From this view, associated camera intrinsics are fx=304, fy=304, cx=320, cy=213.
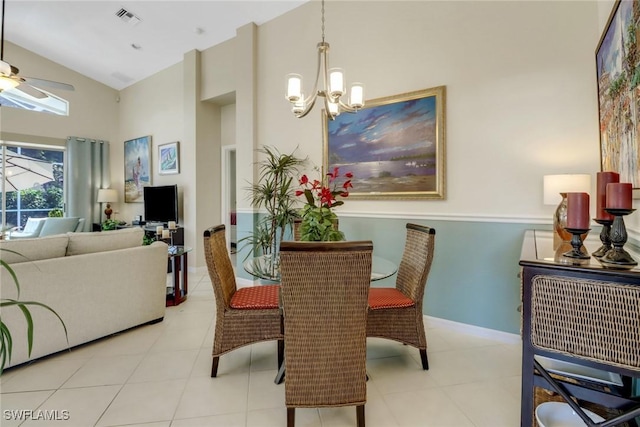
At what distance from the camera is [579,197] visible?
1158 millimetres

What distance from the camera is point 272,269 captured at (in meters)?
2.04

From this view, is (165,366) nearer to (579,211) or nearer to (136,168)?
(579,211)

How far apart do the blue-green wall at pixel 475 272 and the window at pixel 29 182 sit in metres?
6.86

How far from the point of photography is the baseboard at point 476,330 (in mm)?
2521

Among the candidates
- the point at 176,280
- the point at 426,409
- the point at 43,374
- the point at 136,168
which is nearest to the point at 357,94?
the point at 426,409

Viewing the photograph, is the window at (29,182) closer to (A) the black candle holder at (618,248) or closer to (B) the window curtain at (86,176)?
(B) the window curtain at (86,176)

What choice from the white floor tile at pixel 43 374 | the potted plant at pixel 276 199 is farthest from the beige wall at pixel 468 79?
the white floor tile at pixel 43 374

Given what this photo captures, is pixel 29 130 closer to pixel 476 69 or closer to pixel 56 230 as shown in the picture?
pixel 56 230

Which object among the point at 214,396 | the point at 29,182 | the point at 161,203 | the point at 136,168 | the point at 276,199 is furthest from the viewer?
the point at 136,168

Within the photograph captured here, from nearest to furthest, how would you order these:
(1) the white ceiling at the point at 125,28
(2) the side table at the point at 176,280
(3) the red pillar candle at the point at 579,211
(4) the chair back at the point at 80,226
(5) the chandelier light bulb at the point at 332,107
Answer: (3) the red pillar candle at the point at 579,211, (5) the chandelier light bulb at the point at 332,107, (2) the side table at the point at 176,280, (1) the white ceiling at the point at 125,28, (4) the chair back at the point at 80,226

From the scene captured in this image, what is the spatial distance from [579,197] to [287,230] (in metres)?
2.99

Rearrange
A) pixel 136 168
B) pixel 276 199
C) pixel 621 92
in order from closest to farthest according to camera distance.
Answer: pixel 621 92, pixel 276 199, pixel 136 168

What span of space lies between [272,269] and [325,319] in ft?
2.43

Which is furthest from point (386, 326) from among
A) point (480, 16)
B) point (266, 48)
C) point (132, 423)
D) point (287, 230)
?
point (266, 48)
